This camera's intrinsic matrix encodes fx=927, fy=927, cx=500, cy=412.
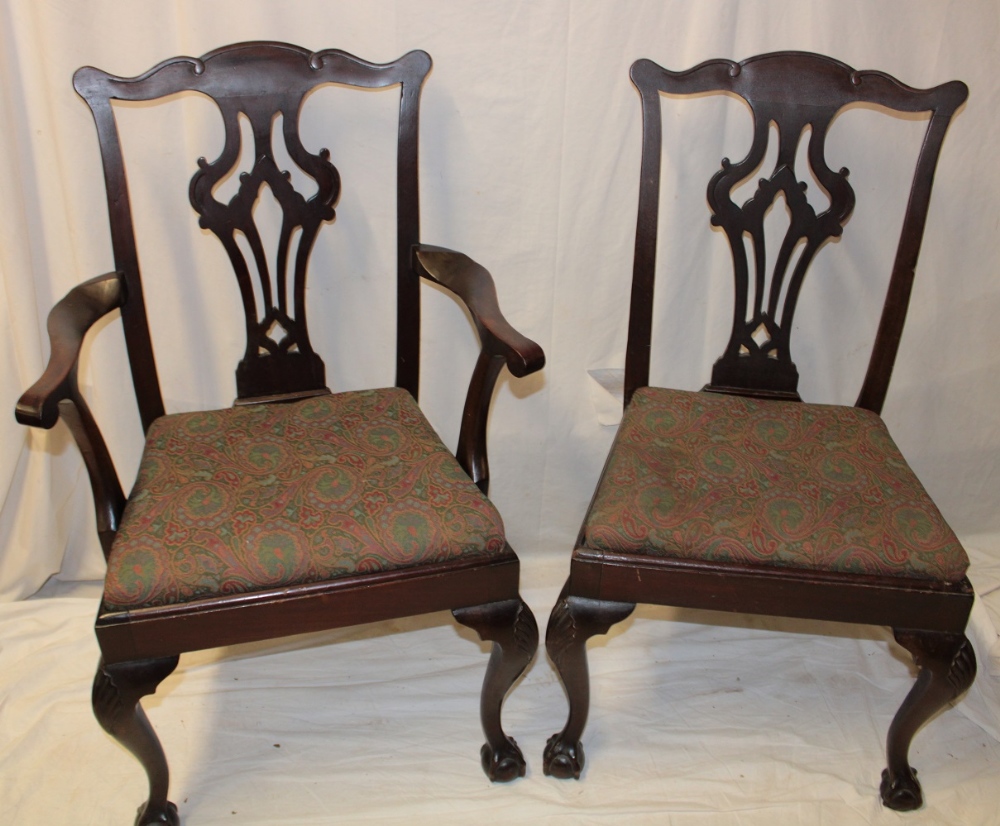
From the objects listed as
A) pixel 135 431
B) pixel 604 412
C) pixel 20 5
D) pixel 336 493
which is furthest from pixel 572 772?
pixel 20 5

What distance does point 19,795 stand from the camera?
4.85 ft

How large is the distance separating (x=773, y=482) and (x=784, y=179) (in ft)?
1.74

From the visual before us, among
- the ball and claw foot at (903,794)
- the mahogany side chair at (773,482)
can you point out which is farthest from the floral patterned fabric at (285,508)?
the ball and claw foot at (903,794)

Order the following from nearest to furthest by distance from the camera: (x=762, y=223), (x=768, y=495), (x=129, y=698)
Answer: (x=129, y=698) < (x=768, y=495) < (x=762, y=223)

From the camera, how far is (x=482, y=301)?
1468 mm

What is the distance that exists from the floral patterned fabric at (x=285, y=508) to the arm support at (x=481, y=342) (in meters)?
0.07

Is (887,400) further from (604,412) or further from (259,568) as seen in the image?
(259,568)

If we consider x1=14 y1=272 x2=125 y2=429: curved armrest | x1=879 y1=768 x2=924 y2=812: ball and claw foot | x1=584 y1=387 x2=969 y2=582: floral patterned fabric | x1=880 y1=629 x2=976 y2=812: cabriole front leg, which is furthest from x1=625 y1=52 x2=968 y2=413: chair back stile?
x1=14 y1=272 x2=125 y2=429: curved armrest

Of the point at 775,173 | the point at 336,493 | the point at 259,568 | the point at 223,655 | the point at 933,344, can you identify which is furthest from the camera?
the point at 933,344

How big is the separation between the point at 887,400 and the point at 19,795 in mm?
1841

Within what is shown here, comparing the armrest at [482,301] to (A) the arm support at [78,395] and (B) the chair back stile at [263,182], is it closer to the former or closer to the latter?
(B) the chair back stile at [263,182]

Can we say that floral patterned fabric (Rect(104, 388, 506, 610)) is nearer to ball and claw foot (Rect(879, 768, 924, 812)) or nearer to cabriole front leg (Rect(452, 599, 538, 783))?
cabriole front leg (Rect(452, 599, 538, 783))

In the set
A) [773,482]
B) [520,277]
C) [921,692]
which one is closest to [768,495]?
[773,482]

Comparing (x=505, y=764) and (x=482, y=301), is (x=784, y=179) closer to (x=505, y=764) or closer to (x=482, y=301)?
(x=482, y=301)
